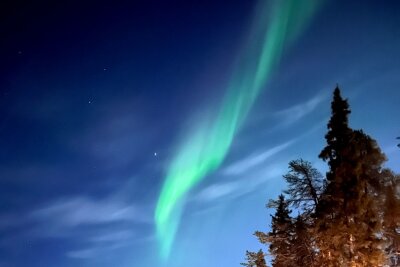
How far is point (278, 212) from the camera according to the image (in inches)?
1682

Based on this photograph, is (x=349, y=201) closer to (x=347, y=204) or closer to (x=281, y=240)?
(x=347, y=204)

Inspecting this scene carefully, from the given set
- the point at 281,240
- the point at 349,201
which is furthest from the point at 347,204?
the point at 281,240

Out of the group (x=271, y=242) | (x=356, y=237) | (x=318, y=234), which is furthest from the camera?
(x=271, y=242)

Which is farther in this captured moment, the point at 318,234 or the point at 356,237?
the point at 318,234

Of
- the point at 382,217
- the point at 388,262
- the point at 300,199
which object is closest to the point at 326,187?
the point at 300,199

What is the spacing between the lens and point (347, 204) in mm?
33500

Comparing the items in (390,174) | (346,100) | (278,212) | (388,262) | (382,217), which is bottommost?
(388,262)

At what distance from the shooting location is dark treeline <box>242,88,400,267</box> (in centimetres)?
3291

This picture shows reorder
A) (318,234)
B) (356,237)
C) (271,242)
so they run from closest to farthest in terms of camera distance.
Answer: (356,237) → (318,234) → (271,242)

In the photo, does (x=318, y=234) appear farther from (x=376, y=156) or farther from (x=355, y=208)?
(x=376, y=156)

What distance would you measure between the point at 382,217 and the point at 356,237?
10.4ft

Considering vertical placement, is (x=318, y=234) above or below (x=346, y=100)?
below

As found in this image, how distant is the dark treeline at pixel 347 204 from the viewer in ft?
108

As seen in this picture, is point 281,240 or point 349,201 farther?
point 281,240
